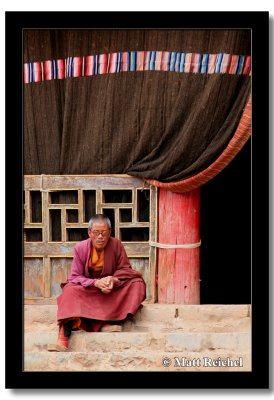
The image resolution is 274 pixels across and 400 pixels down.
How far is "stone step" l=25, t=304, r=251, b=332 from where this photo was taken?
6.46 meters

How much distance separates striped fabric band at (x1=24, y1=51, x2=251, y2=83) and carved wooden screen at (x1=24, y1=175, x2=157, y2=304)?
726 millimetres

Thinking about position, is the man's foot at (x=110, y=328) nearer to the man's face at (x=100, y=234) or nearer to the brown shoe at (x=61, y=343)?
the brown shoe at (x=61, y=343)

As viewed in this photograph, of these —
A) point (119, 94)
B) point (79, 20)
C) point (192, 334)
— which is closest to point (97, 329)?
point (192, 334)

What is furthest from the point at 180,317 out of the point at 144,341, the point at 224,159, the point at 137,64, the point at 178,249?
the point at 137,64

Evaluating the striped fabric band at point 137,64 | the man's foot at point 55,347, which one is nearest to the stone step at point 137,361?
the man's foot at point 55,347

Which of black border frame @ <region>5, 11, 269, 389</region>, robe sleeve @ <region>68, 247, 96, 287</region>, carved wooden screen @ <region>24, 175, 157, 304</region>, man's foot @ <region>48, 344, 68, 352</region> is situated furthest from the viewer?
carved wooden screen @ <region>24, 175, 157, 304</region>

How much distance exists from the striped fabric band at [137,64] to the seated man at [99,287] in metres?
1.03

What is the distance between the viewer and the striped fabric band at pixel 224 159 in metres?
6.21

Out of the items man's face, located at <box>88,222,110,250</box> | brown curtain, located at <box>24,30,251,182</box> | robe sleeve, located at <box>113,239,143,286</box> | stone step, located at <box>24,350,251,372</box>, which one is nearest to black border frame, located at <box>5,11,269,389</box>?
stone step, located at <box>24,350,251,372</box>

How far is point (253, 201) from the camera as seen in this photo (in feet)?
20.3

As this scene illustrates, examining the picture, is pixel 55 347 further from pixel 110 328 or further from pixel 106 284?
pixel 106 284

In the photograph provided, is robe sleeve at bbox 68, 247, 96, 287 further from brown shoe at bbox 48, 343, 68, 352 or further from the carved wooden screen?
brown shoe at bbox 48, 343, 68, 352

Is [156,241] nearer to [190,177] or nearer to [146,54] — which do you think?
[190,177]

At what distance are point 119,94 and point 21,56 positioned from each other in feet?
2.40
